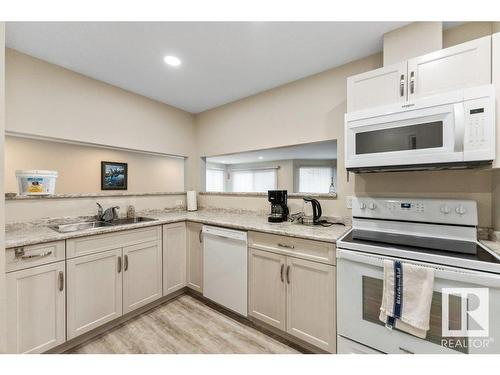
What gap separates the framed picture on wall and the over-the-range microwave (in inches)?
110

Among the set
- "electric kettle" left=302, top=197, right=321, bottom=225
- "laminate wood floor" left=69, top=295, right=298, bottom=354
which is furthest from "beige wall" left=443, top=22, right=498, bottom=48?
"laminate wood floor" left=69, top=295, right=298, bottom=354

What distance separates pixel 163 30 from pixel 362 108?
1611 mm

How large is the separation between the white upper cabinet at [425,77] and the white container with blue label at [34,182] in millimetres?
2671

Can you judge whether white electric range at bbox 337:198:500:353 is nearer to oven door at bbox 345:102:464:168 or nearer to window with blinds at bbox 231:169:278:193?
oven door at bbox 345:102:464:168

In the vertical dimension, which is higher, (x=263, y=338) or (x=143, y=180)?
(x=143, y=180)

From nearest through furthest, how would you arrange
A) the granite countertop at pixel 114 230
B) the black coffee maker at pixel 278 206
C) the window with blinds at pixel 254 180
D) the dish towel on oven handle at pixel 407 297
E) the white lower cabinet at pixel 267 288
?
the dish towel on oven handle at pixel 407 297
the granite countertop at pixel 114 230
the white lower cabinet at pixel 267 288
the black coffee maker at pixel 278 206
the window with blinds at pixel 254 180

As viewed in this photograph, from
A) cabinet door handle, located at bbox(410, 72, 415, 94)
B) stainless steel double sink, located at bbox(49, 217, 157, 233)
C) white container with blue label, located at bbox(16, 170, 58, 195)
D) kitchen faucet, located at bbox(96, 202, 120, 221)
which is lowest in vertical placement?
stainless steel double sink, located at bbox(49, 217, 157, 233)

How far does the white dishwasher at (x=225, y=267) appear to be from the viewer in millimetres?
1938

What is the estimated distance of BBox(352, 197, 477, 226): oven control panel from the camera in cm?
139

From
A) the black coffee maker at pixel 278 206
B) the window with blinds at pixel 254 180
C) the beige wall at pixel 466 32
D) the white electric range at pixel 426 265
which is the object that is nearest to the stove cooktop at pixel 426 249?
the white electric range at pixel 426 265

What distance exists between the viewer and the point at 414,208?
1.56 metres

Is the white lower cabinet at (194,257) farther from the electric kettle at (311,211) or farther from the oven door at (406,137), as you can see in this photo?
the oven door at (406,137)
